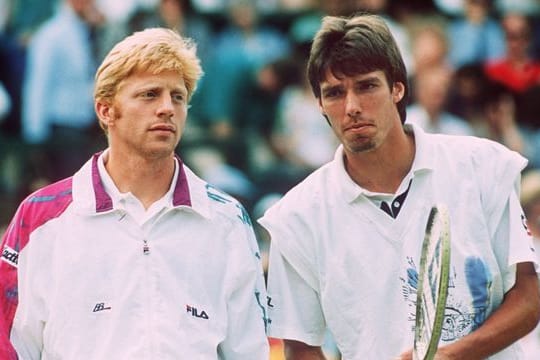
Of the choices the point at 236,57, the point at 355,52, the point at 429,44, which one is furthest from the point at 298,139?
the point at 355,52

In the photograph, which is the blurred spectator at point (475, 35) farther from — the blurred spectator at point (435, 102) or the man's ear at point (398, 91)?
the man's ear at point (398, 91)

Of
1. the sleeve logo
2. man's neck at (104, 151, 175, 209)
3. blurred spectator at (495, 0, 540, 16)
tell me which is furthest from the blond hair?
blurred spectator at (495, 0, 540, 16)

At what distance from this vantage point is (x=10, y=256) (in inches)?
250

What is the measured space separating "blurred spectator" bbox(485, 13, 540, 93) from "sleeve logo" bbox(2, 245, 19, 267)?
7.17 m

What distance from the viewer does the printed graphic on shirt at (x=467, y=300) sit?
6.35m

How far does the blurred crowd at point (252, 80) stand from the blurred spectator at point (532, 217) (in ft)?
0.93

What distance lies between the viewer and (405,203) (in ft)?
21.4

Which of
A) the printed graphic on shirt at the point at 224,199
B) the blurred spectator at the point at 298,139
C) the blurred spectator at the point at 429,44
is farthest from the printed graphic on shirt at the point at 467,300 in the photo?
the blurred spectator at the point at 429,44

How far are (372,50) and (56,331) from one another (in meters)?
→ 1.71

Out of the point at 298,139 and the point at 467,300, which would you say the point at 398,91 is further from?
the point at 298,139

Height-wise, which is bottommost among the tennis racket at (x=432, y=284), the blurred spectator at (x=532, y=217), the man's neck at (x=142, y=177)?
the blurred spectator at (x=532, y=217)

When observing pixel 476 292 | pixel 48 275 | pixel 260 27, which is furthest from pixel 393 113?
pixel 260 27

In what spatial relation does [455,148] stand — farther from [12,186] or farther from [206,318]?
[12,186]

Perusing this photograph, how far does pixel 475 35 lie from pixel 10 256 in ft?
23.6
